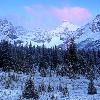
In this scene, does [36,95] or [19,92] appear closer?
[36,95]

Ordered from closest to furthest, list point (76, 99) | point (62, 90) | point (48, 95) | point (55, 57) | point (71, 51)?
point (76, 99) < point (48, 95) < point (62, 90) < point (71, 51) < point (55, 57)

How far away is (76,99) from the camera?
30.2 metres

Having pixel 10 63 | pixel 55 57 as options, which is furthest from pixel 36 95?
pixel 55 57

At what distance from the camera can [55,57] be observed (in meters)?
112

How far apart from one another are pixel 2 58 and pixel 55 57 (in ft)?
117

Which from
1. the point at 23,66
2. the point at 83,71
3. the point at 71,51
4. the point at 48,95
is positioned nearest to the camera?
the point at 48,95

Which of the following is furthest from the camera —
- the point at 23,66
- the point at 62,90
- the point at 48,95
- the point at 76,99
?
the point at 23,66

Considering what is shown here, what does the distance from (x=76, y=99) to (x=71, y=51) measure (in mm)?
44898

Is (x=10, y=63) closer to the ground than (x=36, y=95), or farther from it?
farther from it

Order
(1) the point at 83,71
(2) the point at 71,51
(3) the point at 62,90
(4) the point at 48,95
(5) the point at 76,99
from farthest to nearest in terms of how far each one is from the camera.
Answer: (1) the point at 83,71 < (2) the point at 71,51 < (3) the point at 62,90 < (4) the point at 48,95 < (5) the point at 76,99

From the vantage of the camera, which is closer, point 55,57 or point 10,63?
point 10,63

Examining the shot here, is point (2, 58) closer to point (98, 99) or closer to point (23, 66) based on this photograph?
point (23, 66)

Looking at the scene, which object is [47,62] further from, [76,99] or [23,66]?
[76,99]

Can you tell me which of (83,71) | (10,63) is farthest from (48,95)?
(83,71)
